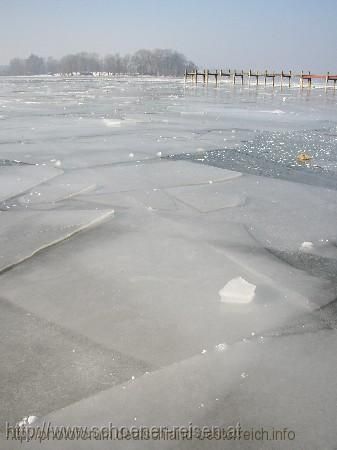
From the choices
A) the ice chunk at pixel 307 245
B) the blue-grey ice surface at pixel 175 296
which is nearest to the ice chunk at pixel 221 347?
the blue-grey ice surface at pixel 175 296

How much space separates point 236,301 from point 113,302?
64 centimetres

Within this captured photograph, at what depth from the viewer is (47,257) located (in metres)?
2.59

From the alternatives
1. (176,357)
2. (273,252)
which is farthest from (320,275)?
(176,357)

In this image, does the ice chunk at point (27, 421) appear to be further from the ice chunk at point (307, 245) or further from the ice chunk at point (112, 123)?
the ice chunk at point (112, 123)

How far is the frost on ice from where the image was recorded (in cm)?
214

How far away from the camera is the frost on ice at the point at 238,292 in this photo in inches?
84.4

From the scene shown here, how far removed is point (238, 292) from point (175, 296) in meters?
0.34

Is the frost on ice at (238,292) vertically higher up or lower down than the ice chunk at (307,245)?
lower down

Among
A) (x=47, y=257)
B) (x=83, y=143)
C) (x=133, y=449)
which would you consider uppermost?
(x=83, y=143)

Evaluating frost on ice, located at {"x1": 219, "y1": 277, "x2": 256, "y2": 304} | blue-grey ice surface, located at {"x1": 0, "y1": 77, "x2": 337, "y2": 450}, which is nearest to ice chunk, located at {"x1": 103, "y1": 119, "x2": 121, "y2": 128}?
blue-grey ice surface, located at {"x1": 0, "y1": 77, "x2": 337, "y2": 450}

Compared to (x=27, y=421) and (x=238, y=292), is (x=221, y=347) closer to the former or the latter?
(x=238, y=292)

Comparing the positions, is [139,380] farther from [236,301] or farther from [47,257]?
[47,257]

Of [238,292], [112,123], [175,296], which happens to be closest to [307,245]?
[238,292]

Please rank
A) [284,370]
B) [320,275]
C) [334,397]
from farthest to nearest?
[320,275]
[284,370]
[334,397]
